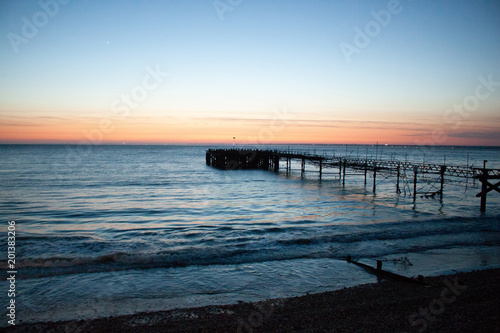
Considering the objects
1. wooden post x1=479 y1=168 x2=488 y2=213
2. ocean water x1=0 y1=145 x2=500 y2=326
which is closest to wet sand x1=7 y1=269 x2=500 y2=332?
ocean water x1=0 y1=145 x2=500 y2=326

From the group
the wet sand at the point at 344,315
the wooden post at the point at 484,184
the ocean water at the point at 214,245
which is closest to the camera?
the wet sand at the point at 344,315

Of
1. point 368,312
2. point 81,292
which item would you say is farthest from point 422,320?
point 81,292

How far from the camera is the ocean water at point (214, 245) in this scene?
10094mm

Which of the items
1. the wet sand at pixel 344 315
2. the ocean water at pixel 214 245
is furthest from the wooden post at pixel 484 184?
the wet sand at pixel 344 315

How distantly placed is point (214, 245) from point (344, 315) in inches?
344

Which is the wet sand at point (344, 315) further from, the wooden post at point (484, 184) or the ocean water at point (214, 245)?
the wooden post at point (484, 184)

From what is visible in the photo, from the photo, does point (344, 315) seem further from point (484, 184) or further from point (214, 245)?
point (484, 184)

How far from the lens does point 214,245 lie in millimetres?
15469

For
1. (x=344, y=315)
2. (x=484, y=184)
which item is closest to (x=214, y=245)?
(x=344, y=315)

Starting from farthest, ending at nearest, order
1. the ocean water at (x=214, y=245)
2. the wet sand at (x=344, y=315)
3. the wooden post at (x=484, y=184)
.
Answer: the wooden post at (x=484, y=184) → the ocean water at (x=214, y=245) → the wet sand at (x=344, y=315)

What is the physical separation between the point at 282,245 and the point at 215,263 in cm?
401

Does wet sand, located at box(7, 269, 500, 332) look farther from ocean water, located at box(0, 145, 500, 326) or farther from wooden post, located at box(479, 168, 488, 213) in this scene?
wooden post, located at box(479, 168, 488, 213)

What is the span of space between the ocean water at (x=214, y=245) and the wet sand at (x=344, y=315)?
0.86 m

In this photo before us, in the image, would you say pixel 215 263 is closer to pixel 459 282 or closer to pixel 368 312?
pixel 368 312
